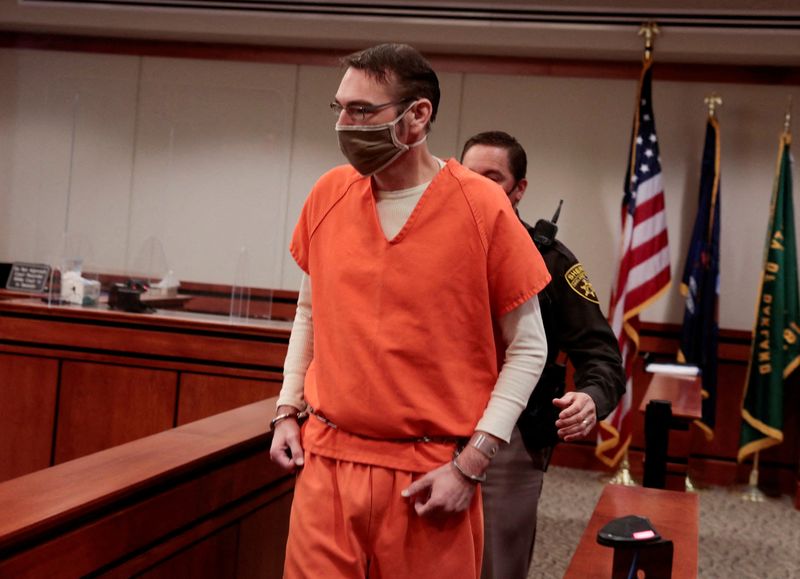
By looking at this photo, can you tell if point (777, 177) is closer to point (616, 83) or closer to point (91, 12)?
point (616, 83)

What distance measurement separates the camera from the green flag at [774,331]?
5.47 metres

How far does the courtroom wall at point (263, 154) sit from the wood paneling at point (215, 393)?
3.80ft

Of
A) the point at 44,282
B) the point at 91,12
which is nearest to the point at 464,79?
the point at 91,12

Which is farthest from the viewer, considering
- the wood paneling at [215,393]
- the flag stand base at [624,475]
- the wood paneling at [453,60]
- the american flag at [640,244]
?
the wood paneling at [453,60]

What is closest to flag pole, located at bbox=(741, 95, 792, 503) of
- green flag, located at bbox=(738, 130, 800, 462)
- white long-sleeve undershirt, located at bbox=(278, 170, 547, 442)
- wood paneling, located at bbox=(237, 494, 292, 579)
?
green flag, located at bbox=(738, 130, 800, 462)

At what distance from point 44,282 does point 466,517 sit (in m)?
4.99

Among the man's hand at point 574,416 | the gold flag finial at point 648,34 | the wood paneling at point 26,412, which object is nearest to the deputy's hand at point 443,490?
the man's hand at point 574,416

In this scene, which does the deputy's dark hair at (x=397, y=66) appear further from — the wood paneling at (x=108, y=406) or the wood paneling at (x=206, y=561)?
the wood paneling at (x=108, y=406)

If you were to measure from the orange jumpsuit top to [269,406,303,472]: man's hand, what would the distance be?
2.3 inches

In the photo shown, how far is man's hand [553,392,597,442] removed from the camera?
62.4 inches

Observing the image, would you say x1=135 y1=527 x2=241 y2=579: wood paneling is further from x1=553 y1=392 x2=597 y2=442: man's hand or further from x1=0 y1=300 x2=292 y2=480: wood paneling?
x1=0 y1=300 x2=292 y2=480: wood paneling

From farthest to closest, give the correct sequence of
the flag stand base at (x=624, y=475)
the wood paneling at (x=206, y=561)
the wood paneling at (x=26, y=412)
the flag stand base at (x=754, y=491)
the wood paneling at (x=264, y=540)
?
the flag stand base at (x=624, y=475)
the flag stand base at (x=754, y=491)
the wood paneling at (x=26, y=412)
the wood paneling at (x=264, y=540)
the wood paneling at (x=206, y=561)

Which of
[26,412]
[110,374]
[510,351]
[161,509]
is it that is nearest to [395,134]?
[510,351]

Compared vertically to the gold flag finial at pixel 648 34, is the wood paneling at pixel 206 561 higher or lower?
lower
